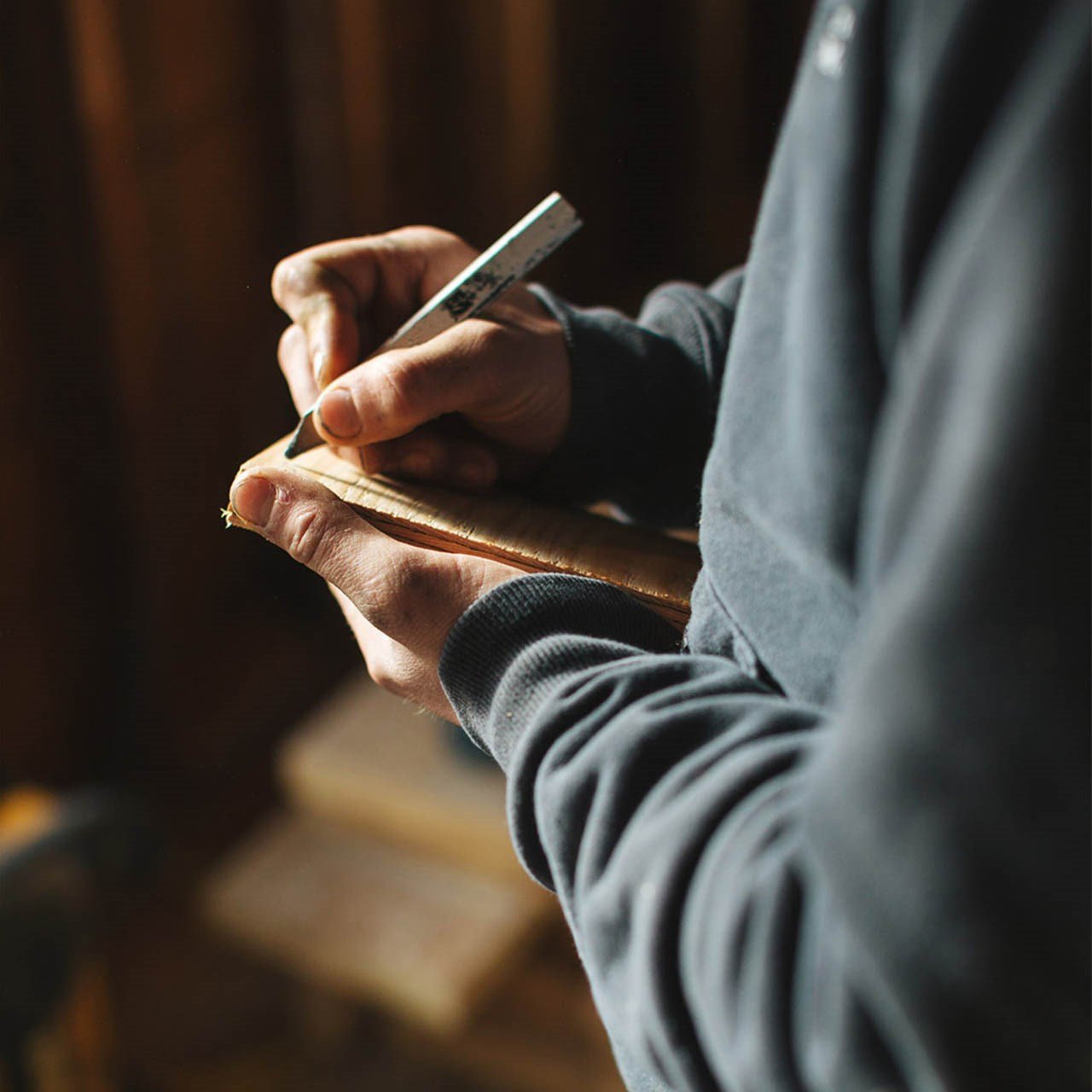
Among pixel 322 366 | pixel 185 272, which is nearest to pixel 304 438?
pixel 322 366

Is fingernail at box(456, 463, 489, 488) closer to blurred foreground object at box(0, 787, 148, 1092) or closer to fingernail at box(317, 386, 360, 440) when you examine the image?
fingernail at box(317, 386, 360, 440)

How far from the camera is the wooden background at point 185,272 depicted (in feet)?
3.88

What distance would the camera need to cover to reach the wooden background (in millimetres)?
1182

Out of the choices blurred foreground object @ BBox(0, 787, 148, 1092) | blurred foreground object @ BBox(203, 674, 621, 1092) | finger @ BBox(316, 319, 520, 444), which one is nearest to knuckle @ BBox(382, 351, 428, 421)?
finger @ BBox(316, 319, 520, 444)

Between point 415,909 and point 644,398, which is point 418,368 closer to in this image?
point 644,398

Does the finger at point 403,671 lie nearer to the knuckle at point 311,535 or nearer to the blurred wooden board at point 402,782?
the knuckle at point 311,535

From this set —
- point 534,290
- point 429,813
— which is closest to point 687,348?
point 534,290

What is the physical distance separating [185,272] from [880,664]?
1.24 meters

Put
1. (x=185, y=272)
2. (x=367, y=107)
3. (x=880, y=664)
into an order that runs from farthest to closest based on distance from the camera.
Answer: (x=367, y=107), (x=185, y=272), (x=880, y=664)

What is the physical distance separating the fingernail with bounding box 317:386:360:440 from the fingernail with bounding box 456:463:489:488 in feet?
0.21

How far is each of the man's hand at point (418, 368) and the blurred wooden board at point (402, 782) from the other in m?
0.87

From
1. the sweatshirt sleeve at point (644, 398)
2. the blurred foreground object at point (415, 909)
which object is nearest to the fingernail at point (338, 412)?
the sweatshirt sleeve at point (644, 398)

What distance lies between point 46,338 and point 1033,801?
1.18 meters

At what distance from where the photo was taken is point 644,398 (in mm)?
561
